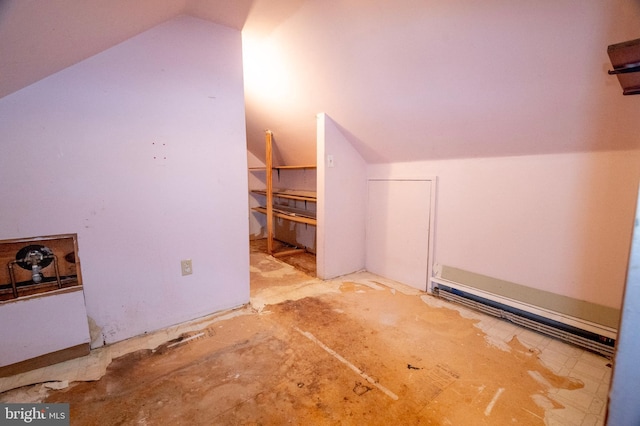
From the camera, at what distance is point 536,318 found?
6.89 ft

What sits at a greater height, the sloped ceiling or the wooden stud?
the sloped ceiling

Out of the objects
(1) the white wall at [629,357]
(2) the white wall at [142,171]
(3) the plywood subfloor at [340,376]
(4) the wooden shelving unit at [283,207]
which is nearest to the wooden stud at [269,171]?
(4) the wooden shelving unit at [283,207]

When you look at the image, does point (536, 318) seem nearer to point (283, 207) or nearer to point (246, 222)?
point (246, 222)

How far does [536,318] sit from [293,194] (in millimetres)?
3022

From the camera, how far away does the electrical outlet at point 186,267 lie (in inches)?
84.0

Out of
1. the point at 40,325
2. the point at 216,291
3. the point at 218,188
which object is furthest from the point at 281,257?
the point at 40,325

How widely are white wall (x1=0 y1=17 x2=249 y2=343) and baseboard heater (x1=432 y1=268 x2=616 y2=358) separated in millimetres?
1861

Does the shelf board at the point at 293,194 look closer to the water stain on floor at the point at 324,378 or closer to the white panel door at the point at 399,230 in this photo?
the white panel door at the point at 399,230

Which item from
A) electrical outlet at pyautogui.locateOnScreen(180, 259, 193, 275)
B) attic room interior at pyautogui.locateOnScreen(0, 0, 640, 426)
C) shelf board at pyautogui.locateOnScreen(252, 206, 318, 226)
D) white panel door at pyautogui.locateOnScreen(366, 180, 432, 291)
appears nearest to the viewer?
attic room interior at pyautogui.locateOnScreen(0, 0, 640, 426)

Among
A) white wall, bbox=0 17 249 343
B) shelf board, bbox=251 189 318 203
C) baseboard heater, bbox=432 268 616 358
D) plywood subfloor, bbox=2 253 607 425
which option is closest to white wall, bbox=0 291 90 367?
white wall, bbox=0 17 249 343

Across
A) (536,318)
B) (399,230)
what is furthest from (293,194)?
A: (536,318)

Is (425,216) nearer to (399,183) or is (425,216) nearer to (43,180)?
(399,183)

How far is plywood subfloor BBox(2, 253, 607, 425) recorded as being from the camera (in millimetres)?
1338

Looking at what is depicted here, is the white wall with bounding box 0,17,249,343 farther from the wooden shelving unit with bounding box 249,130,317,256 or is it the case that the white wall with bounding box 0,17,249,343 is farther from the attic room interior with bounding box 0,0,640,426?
the wooden shelving unit with bounding box 249,130,317,256
